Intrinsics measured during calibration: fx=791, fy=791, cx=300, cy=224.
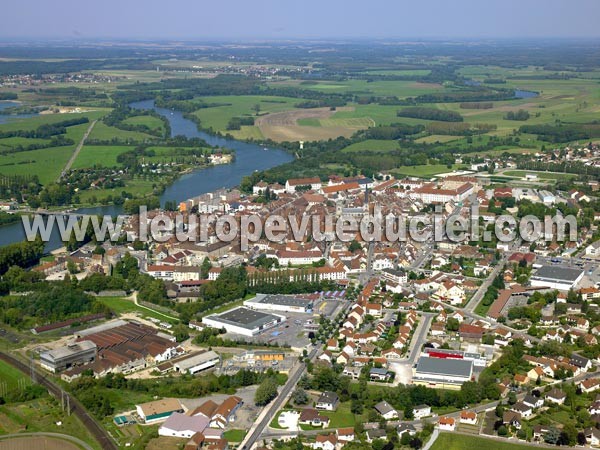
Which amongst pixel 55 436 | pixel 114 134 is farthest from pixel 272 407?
pixel 114 134

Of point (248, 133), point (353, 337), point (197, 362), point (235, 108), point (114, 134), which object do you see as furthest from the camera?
point (235, 108)

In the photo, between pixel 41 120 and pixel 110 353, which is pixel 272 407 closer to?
pixel 110 353

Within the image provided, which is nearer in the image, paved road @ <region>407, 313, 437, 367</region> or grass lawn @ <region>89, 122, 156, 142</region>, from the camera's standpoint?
paved road @ <region>407, 313, 437, 367</region>

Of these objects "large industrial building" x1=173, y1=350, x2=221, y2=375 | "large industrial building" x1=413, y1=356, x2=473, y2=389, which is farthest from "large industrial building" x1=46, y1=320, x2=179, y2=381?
"large industrial building" x1=413, y1=356, x2=473, y2=389

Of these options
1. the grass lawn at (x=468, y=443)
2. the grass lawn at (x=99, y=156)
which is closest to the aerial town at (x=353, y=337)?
the grass lawn at (x=468, y=443)

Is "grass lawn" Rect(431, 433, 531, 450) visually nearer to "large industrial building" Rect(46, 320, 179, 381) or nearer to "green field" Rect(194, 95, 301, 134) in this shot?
"large industrial building" Rect(46, 320, 179, 381)

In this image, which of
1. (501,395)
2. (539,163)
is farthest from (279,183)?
(501,395)

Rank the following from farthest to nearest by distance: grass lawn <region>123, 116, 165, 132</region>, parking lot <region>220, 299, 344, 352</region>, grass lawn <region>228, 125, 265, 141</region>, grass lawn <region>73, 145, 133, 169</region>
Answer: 1. grass lawn <region>123, 116, 165, 132</region>
2. grass lawn <region>228, 125, 265, 141</region>
3. grass lawn <region>73, 145, 133, 169</region>
4. parking lot <region>220, 299, 344, 352</region>
